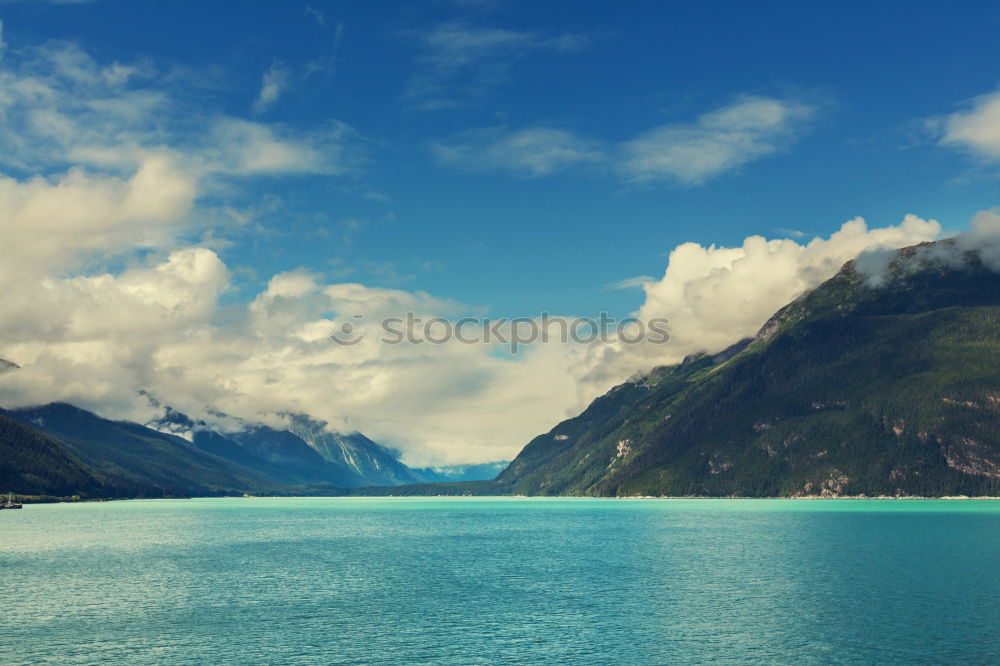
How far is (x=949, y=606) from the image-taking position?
307 feet

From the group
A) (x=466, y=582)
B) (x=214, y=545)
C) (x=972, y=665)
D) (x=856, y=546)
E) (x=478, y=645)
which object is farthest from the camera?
(x=214, y=545)

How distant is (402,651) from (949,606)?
64.4 meters

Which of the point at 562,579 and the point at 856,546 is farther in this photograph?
the point at 856,546

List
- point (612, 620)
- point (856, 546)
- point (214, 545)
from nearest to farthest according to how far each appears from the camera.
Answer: point (612, 620), point (856, 546), point (214, 545)

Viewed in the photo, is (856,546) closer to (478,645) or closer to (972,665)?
(972,665)

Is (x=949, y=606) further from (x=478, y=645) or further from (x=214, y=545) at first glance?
(x=214, y=545)

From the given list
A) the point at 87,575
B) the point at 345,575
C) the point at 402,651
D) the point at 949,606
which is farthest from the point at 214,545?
the point at 949,606

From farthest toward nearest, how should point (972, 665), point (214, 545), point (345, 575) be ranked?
point (214, 545), point (345, 575), point (972, 665)

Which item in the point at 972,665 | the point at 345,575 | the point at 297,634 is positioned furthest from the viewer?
the point at 345,575

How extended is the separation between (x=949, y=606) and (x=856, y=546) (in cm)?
7552

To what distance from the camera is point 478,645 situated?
78.9 m

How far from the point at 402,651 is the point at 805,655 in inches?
1475

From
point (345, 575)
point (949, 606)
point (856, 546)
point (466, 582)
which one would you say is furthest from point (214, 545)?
point (949, 606)

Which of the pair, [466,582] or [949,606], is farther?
[466,582]
